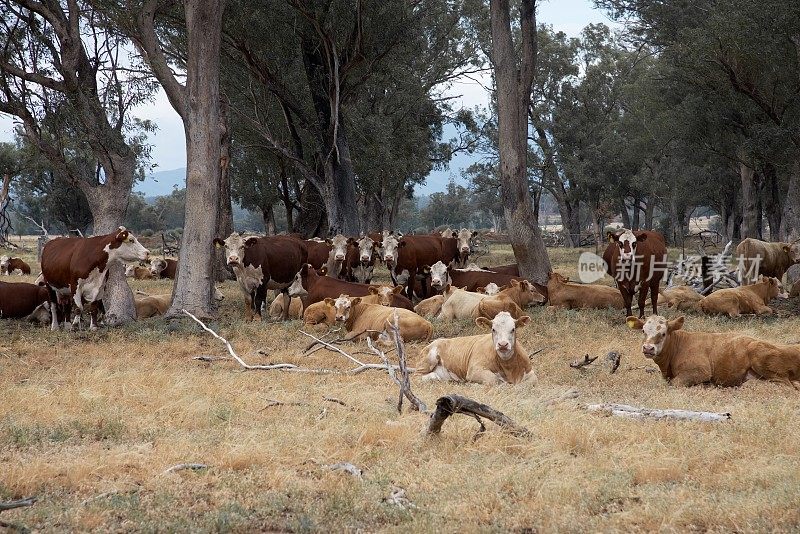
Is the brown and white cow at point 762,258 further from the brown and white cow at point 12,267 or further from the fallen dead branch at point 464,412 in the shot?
the brown and white cow at point 12,267

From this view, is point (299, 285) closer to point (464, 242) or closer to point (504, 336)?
point (464, 242)

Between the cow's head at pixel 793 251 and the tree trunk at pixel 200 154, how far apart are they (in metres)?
13.8

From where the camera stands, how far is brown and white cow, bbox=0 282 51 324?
54.0ft

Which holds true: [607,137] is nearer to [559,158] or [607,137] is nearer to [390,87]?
[559,158]

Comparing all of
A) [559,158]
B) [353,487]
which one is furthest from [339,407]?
[559,158]

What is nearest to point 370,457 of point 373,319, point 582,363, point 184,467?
→ point 184,467

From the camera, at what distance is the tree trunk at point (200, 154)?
1642cm

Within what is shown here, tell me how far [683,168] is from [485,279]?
32460 mm

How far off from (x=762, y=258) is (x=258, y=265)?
1212 centimetres

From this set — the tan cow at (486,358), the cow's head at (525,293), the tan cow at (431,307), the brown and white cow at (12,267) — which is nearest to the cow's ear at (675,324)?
the tan cow at (486,358)

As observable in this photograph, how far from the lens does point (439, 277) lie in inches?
758

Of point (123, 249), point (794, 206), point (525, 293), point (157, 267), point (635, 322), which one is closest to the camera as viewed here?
point (635, 322)

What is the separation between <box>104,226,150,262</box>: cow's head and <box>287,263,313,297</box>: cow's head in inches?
127

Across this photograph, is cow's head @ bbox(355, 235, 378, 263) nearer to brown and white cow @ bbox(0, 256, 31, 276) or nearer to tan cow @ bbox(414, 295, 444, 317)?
tan cow @ bbox(414, 295, 444, 317)
